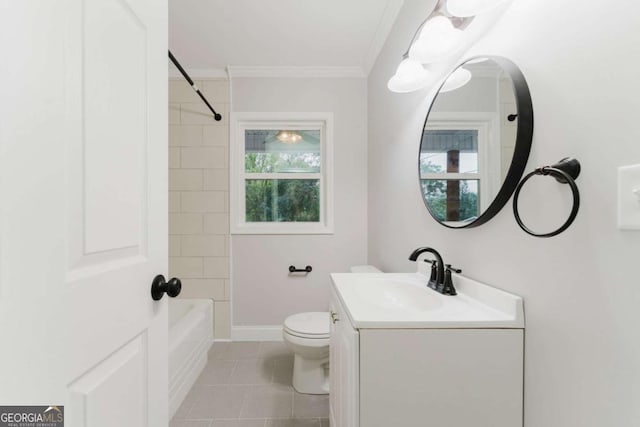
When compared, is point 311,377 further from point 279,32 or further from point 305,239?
point 279,32

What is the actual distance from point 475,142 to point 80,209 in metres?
1.13

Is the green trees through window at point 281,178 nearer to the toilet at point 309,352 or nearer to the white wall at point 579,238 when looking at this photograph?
the toilet at point 309,352

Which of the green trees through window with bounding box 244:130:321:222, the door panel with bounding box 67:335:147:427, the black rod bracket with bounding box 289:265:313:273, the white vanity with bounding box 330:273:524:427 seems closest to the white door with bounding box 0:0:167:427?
the door panel with bounding box 67:335:147:427

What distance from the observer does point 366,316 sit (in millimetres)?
780

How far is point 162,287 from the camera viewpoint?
73 centimetres

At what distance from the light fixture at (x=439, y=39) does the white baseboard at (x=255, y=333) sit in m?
2.28

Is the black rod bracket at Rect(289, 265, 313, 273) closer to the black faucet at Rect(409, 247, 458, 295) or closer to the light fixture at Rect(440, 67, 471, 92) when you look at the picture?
the black faucet at Rect(409, 247, 458, 295)

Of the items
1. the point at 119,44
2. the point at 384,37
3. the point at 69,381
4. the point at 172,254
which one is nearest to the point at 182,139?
the point at 172,254

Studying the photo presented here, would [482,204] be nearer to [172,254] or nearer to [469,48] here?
[469,48]

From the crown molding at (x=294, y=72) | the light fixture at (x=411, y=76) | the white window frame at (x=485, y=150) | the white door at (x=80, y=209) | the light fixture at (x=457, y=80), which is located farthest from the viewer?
the crown molding at (x=294, y=72)

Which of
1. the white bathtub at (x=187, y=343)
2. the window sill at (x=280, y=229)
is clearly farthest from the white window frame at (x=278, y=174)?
the white bathtub at (x=187, y=343)

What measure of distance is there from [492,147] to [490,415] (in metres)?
0.78

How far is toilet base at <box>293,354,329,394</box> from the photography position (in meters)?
1.69

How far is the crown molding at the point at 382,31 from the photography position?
168 cm
